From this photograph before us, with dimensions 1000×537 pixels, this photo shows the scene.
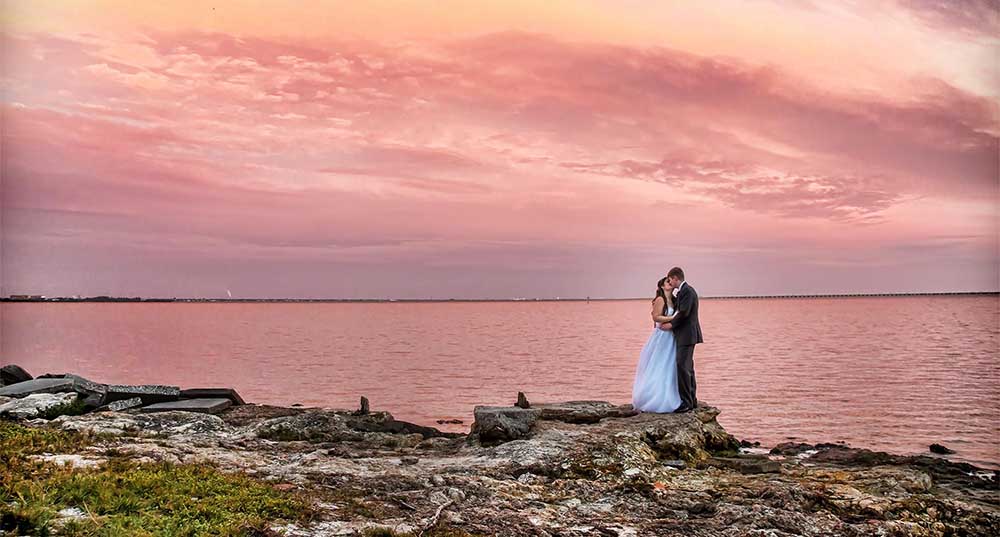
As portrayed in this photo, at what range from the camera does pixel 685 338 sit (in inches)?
582

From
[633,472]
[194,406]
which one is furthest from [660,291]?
[194,406]

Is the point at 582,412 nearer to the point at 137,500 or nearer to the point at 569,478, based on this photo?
the point at 569,478

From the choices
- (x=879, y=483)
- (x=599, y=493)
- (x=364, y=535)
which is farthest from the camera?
(x=879, y=483)

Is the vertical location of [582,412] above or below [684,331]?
below

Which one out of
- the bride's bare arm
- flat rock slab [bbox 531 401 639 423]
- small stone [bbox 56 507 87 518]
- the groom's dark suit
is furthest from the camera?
the bride's bare arm

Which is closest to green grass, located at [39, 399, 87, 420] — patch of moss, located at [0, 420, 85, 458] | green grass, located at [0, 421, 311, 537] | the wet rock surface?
the wet rock surface

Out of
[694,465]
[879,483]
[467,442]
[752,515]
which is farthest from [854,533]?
[467,442]

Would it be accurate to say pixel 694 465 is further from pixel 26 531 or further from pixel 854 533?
pixel 26 531

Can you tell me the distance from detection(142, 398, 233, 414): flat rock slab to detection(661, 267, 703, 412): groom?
1025cm

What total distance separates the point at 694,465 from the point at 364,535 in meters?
6.86

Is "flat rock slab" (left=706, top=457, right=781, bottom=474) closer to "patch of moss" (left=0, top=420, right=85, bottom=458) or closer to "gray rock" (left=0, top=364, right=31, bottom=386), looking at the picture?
"patch of moss" (left=0, top=420, right=85, bottom=458)

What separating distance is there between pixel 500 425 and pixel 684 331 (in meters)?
4.83

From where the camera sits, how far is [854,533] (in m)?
8.12

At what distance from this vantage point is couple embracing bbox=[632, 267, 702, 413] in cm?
1475
